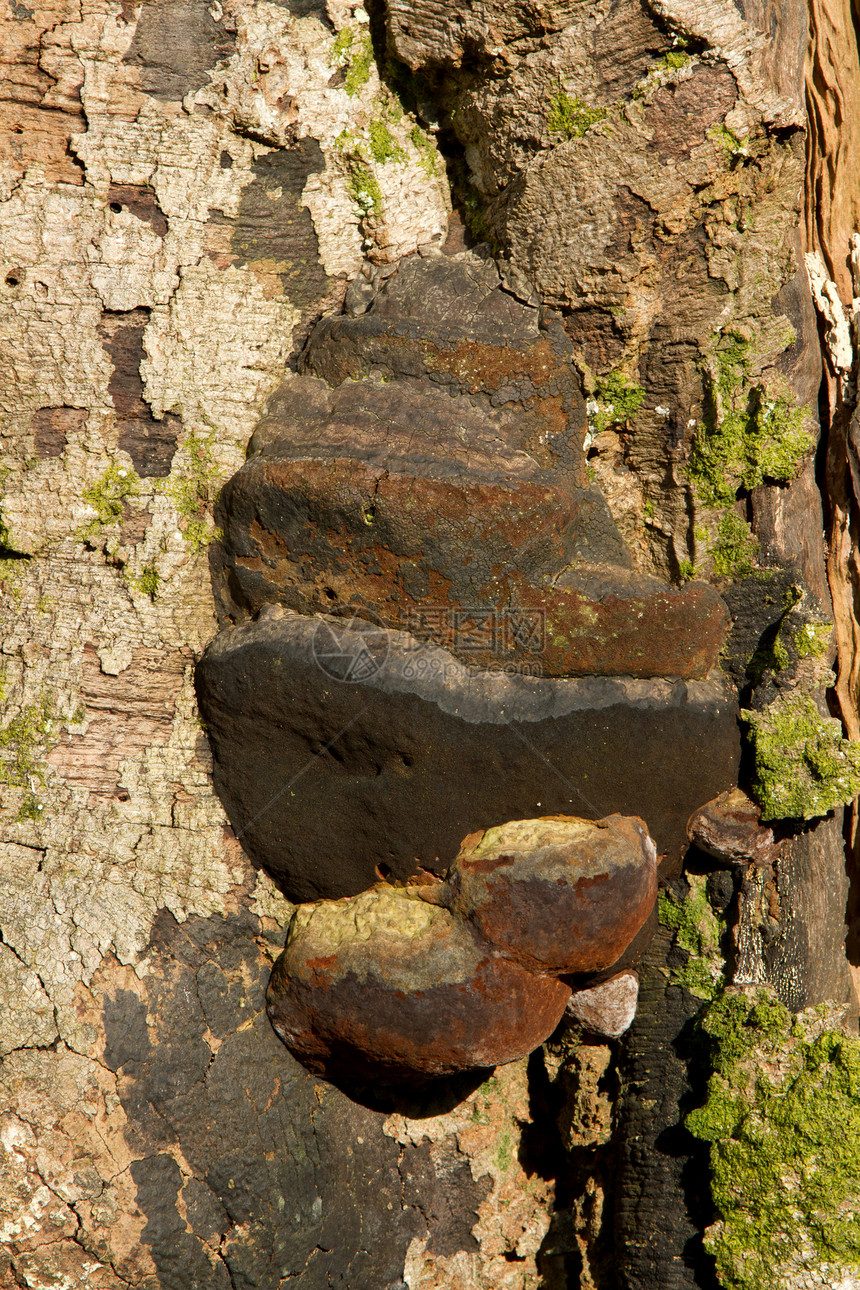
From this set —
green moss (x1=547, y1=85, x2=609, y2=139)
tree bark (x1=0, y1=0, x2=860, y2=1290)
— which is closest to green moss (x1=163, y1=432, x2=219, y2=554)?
tree bark (x1=0, y1=0, x2=860, y2=1290)

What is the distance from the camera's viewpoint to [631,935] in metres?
1.87

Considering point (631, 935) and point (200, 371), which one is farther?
point (200, 371)

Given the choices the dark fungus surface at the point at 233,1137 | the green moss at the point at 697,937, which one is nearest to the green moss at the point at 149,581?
the dark fungus surface at the point at 233,1137

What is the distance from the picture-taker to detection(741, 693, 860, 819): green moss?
1.99 meters

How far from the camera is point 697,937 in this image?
216 centimetres

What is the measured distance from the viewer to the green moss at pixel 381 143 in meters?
2.13

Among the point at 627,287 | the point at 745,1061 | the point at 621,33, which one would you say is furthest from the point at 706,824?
the point at 621,33

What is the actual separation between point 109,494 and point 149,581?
226mm

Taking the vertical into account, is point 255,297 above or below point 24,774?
above

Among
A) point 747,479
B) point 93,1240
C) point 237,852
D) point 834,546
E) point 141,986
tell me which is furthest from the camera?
point 834,546

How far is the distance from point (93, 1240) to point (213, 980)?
0.54 metres

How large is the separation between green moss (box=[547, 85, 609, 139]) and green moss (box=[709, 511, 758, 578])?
995mm

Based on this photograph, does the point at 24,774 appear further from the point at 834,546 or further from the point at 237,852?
the point at 834,546

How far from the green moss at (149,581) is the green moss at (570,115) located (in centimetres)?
143
